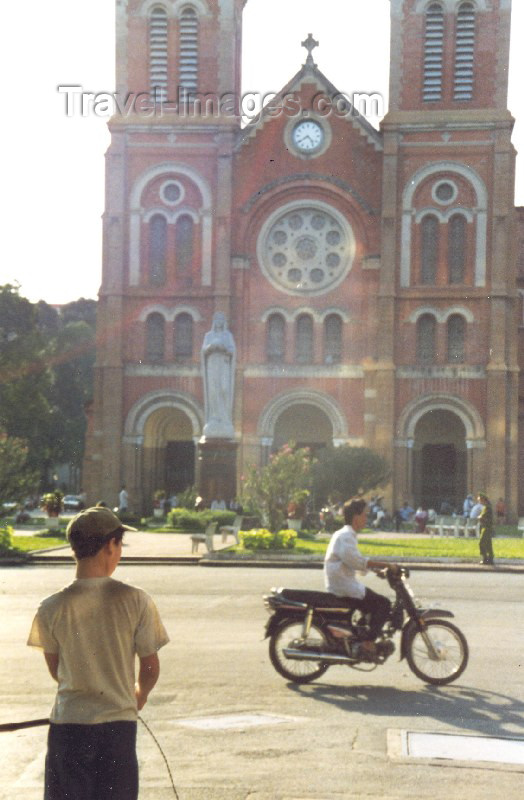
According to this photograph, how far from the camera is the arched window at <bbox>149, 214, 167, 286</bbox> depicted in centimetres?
5516

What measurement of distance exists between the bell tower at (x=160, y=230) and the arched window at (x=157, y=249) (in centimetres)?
4

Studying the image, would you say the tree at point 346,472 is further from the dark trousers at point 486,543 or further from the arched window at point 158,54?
the dark trousers at point 486,543

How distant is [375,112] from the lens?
182 feet

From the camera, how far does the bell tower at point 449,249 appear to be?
52281mm

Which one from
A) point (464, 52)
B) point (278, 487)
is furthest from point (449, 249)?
point (278, 487)

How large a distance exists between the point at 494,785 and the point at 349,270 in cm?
4691

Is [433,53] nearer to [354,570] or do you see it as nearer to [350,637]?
[354,570]

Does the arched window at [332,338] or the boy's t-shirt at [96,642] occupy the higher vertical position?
the arched window at [332,338]

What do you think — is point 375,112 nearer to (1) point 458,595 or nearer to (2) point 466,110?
(2) point 466,110

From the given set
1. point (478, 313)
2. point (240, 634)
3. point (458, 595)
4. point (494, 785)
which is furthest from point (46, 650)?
point (478, 313)

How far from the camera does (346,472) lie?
4775 centimetres

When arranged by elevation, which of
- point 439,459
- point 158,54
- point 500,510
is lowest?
point 500,510

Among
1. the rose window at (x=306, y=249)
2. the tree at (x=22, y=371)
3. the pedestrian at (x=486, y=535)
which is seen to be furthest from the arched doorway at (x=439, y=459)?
the pedestrian at (x=486, y=535)

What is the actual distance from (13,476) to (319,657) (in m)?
19.6
